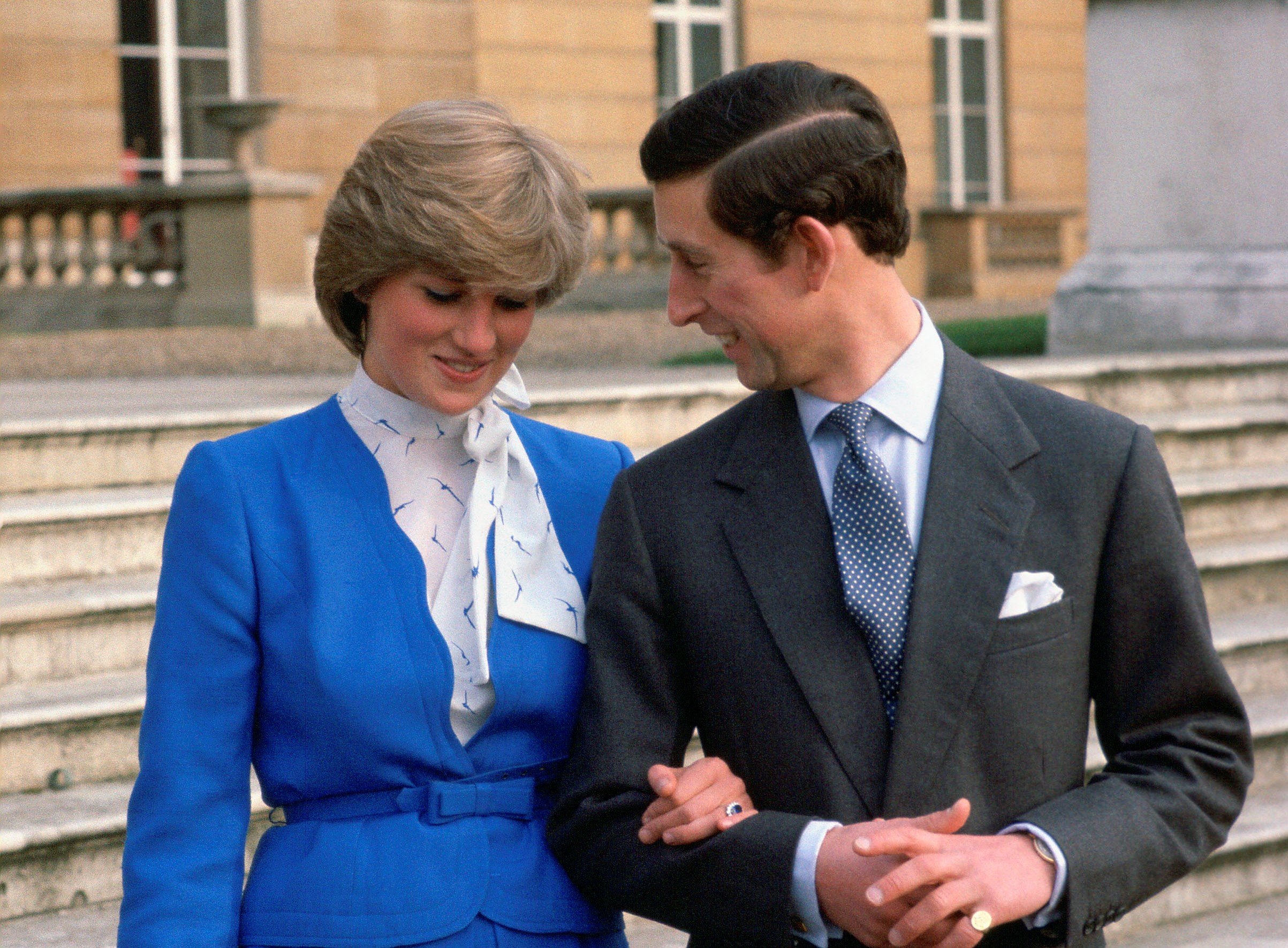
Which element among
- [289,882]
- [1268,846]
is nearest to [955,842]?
[289,882]

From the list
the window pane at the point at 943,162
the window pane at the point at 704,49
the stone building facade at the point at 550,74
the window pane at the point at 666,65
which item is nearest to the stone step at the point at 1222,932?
the stone building facade at the point at 550,74

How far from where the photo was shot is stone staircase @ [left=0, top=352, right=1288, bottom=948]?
3.27 m

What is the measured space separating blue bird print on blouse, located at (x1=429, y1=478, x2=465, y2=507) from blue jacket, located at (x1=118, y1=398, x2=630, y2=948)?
9 centimetres

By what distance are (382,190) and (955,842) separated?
100 centimetres

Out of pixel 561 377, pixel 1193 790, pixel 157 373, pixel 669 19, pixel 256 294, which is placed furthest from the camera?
pixel 669 19

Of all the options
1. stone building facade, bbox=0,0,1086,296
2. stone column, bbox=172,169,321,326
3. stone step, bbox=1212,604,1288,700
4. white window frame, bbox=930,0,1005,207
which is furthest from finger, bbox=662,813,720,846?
white window frame, bbox=930,0,1005,207

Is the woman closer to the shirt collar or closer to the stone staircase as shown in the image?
the shirt collar

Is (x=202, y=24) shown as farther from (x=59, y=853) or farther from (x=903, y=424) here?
(x=903, y=424)

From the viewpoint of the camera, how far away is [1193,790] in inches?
75.5

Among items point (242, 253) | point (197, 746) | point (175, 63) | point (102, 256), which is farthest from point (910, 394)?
point (175, 63)

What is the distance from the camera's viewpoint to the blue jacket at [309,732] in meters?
1.98

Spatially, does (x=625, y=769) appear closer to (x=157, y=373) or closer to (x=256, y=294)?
(x=157, y=373)

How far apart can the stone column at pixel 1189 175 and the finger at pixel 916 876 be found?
546 centimetres

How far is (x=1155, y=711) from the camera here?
6.36 feet
